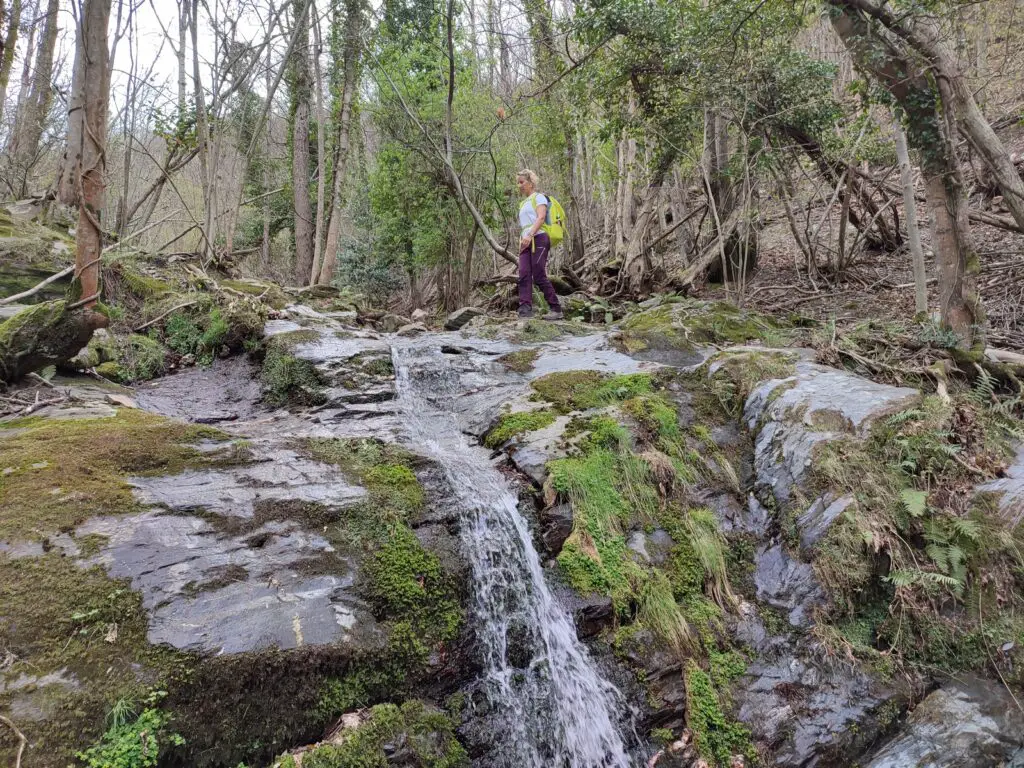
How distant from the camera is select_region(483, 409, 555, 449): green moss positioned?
4617 mm

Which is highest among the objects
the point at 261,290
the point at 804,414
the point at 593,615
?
the point at 261,290

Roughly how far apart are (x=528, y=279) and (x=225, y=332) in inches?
171

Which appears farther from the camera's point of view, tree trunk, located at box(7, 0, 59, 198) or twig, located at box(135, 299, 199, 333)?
tree trunk, located at box(7, 0, 59, 198)

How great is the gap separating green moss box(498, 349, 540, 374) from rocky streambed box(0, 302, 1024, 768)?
5.13ft

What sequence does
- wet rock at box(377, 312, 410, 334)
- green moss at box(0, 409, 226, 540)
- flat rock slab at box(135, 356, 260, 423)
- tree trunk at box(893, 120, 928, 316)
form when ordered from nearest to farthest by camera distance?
green moss at box(0, 409, 226, 540)
flat rock slab at box(135, 356, 260, 423)
tree trunk at box(893, 120, 928, 316)
wet rock at box(377, 312, 410, 334)

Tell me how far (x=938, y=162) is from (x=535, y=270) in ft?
16.2

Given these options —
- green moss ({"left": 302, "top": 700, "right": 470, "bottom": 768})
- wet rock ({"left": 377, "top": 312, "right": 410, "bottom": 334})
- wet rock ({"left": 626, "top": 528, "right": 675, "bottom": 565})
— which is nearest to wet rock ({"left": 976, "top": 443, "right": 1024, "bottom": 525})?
wet rock ({"left": 626, "top": 528, "right": 675, "bottom": 565})

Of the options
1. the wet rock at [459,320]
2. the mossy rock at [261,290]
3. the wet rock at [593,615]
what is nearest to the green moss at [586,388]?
the wet rock at [593,615]

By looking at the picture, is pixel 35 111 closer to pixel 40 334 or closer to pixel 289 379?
pixel 40 334

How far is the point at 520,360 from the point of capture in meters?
6.51

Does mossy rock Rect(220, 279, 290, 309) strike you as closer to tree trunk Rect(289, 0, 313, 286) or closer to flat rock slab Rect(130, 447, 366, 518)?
tree trunk Rect(289, 0, 313, 286)

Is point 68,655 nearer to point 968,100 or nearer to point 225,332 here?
point 225,332

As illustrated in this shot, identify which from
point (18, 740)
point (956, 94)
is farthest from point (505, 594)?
point (956, 94)

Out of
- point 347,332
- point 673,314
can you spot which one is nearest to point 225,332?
point 347,332
